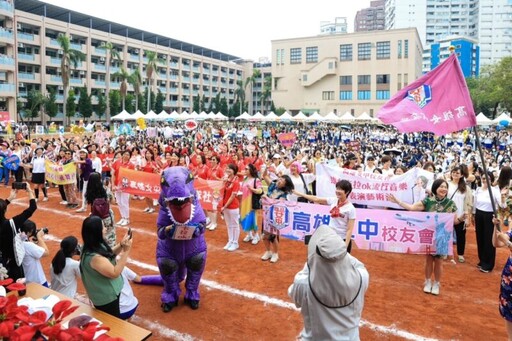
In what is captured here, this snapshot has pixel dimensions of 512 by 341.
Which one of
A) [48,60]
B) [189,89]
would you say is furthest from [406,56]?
[48,60]

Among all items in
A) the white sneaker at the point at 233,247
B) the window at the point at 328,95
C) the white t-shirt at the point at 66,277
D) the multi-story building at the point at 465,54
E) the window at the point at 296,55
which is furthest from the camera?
the multi-story building at the point at 465,54

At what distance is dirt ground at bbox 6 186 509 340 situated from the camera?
469 cm

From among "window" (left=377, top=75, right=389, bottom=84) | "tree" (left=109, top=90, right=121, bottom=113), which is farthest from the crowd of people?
"window" (left=377, top=75, right=389, bottom=84)

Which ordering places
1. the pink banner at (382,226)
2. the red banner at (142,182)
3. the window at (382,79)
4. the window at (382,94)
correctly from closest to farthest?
1. the pink banner at (382,226)
2. the red banner at (142,182)
3. the window at (382,79)
4. the window at (382,94)

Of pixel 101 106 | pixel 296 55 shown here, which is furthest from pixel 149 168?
pixel 296 55

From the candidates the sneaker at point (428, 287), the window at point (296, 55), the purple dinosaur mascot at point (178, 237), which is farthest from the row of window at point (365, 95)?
the purple dinosaur mascot at point (178, 237)

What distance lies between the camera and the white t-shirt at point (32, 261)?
4.34 m

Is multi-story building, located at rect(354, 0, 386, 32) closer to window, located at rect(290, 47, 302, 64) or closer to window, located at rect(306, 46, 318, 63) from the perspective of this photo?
window, located at rect(290, 47, 302, 64)

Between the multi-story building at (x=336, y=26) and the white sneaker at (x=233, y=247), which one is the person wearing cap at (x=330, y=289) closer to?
the white sneaker at (x=233, y=247)

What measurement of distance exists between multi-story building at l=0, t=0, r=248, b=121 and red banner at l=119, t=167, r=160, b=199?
115 ft

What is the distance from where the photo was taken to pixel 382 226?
20.9 feet

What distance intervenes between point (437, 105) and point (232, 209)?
412cm

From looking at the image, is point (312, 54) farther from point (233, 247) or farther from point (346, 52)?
point (233, 247)

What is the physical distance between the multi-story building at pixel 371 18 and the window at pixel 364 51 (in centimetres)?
10867
